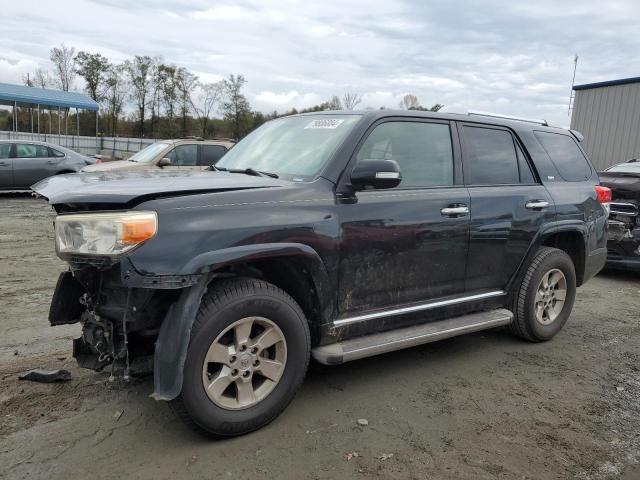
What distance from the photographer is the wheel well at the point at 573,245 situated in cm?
496

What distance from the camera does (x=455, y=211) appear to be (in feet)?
12.8

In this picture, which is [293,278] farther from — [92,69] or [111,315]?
[92,69]

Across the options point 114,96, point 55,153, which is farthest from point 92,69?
point 55,153

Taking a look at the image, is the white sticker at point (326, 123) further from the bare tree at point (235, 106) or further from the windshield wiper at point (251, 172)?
the bare tree at point (235, 106)

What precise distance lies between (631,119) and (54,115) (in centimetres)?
3195

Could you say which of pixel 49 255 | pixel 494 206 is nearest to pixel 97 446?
pixel 494 206

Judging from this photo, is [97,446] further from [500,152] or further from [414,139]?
[500,152]

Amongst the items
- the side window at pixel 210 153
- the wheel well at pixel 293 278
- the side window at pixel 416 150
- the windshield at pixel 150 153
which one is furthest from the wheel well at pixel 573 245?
the windshield at pixel 150 153

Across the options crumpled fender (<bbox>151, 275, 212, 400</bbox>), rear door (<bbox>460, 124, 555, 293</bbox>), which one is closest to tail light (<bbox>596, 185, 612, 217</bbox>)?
rear door (<bbox>460, 124, 555, 293</bbox>)

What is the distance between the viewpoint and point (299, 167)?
3604 mm

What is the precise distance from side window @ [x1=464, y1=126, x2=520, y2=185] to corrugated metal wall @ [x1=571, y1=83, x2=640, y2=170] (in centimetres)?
1380

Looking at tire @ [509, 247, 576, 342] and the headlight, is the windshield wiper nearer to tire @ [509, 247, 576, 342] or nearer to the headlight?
the headlight

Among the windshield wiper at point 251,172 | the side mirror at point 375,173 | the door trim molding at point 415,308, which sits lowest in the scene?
the door trim molding at point 415,308

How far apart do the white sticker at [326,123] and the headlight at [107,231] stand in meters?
1.60
